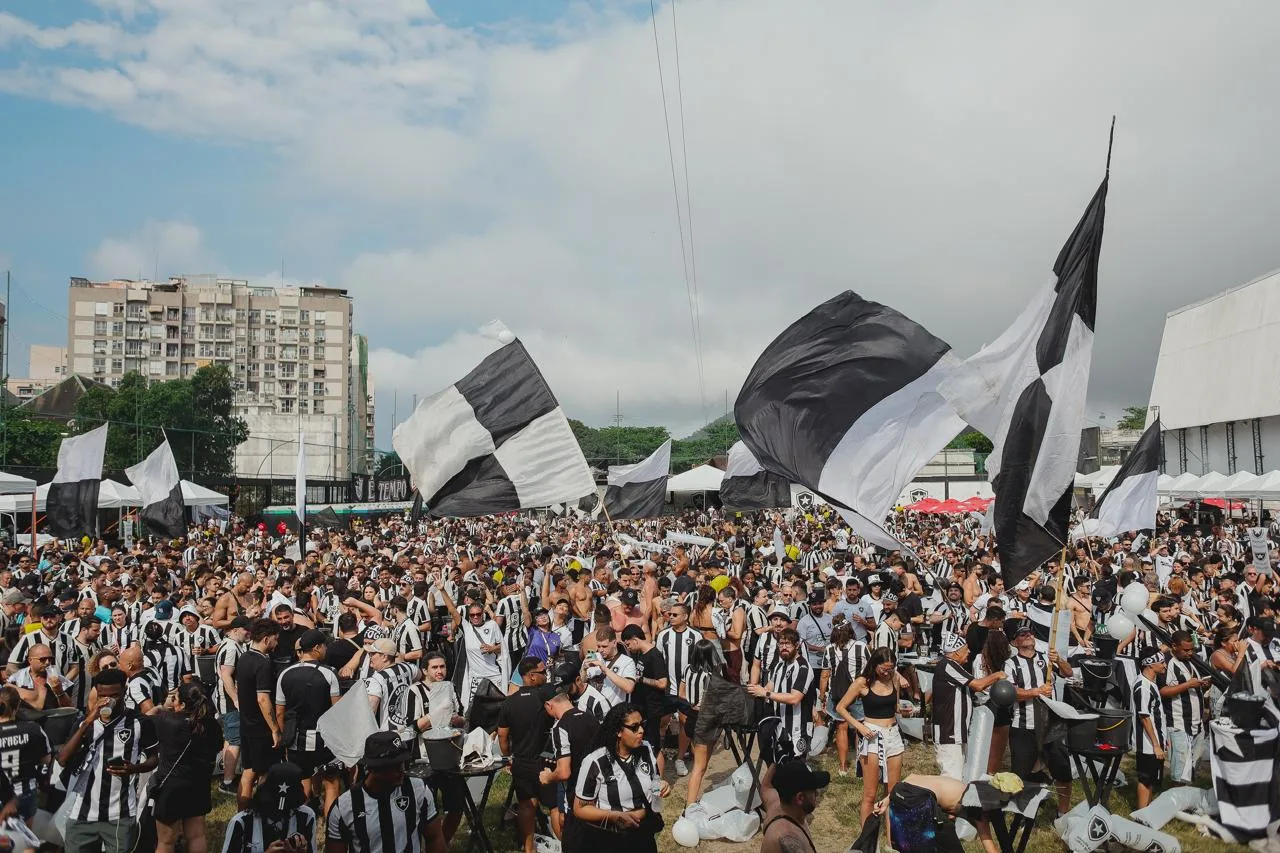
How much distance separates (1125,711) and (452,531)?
28.6 meters

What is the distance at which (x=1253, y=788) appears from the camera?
6660 millimetres

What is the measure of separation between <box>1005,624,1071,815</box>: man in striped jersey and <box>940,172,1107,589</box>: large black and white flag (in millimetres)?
1299

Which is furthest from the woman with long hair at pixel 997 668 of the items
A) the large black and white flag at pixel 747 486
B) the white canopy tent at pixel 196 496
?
the white canopy tent at pixel 196 496

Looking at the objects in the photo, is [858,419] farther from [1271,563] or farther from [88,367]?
[88,367]

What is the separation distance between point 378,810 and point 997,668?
517cm

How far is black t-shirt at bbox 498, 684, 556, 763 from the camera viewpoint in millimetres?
6816

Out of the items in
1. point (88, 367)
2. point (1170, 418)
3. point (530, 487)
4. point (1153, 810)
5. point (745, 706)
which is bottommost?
point (1153, 810)

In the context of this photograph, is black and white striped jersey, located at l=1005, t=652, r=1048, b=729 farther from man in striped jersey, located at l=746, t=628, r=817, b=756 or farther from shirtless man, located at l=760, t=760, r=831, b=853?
shirtless man, located at l=760, t=760, r=831, b=853

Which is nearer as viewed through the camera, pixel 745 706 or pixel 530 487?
pixel 745 706

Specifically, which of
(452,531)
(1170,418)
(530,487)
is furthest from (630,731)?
(1170,418)

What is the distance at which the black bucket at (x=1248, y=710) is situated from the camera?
6.62 m

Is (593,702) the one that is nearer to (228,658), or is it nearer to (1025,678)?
(1025,678)

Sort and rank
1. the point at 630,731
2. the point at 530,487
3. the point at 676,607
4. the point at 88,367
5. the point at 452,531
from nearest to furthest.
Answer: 1. the point at 630,731
2. the point at 676,607
3. the point at 530,487
4. the point at 452,531
5. the point at 88,367

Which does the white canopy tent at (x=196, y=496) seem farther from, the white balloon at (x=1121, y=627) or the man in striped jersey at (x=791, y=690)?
the white balloon at (x=1121, y=627)
